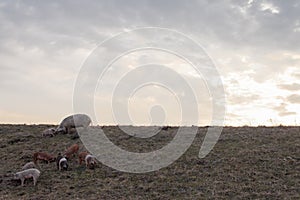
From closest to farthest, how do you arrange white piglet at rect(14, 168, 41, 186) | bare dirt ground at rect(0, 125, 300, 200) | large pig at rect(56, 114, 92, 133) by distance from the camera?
A: 1. bare dirt ground at rect(0, 125, 300, 200)
2. white piglet at rect(14, 168, 41, 186)
3. large pig at rect(56, 114, 92, 133)

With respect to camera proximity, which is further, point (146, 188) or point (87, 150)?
point (87, 150)

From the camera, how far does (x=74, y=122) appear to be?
2575 centimetres

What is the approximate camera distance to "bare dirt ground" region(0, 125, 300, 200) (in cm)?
1556

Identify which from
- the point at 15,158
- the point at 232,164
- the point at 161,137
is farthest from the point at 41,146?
the point at 232,164

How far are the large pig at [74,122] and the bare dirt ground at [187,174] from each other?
2.06m

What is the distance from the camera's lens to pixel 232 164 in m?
18.2

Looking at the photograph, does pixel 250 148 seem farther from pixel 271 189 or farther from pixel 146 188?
pixel 146 188

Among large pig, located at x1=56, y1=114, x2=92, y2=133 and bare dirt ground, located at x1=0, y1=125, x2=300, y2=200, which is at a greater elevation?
large pig, located at x1=56, y1=114, x2=92, y2=133

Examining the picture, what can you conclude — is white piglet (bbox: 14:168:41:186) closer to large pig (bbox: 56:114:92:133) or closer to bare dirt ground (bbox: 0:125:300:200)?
bare dirt ground (bbox: 0:125:300:200)

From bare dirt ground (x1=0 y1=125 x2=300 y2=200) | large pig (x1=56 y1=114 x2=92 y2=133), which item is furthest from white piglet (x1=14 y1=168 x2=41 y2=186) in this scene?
large pig (x1=56 y1=114 x2=92 y2=133)

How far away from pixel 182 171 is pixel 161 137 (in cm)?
576

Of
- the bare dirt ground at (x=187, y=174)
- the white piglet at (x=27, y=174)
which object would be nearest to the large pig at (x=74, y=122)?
the bare dirt ground at (x=187, y=174)

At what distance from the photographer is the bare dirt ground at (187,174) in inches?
613

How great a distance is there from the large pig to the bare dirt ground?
2062 millimetres
